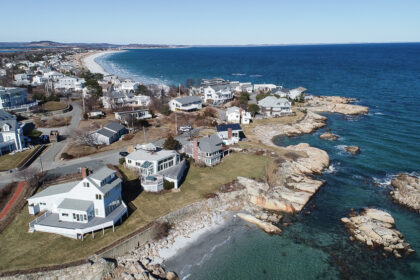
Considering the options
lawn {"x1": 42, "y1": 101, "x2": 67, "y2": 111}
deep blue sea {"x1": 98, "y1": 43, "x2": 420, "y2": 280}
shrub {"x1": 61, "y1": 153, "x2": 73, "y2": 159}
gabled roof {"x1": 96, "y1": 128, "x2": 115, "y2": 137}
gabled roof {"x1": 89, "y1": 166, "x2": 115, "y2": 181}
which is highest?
gabled roof {"x1": 89, "y1": 166, "x2": 115, "y2": 181}

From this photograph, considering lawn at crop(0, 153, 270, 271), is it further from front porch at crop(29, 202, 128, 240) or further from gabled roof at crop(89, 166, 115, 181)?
gabled roof at crop(89, 166, 115, 181)

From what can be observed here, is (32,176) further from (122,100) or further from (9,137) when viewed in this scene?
(122,100)

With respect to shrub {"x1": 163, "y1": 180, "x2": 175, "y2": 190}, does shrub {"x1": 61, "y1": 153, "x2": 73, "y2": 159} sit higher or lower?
higher

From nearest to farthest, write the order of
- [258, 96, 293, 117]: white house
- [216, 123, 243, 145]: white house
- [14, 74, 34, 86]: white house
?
[216, 123, 243, 145]: white house → [258, 96, 293, 117]: white house → [14, 74, 34, 86]: white house

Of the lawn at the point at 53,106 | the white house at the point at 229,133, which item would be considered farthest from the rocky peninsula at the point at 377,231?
the lawn at the point at 53,106

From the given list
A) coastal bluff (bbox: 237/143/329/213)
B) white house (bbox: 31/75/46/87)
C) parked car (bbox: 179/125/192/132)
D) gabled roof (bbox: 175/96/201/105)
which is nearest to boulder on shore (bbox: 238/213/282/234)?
coastal bluff (bbox: 237/143/329/213)
